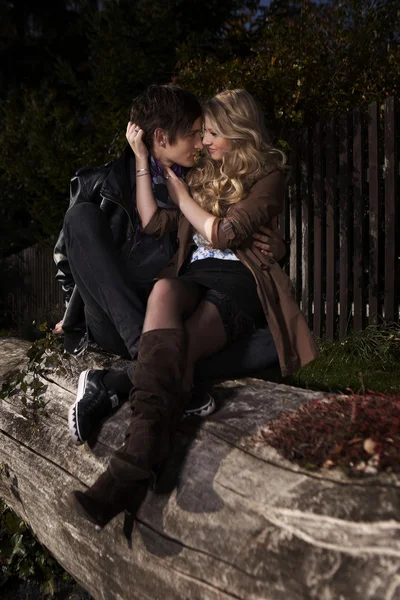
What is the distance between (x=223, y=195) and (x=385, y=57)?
4690 millimetres

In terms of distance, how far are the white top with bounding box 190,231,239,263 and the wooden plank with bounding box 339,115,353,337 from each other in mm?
3192

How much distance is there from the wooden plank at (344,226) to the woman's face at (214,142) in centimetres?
320

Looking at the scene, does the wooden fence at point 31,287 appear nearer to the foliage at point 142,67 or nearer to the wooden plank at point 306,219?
the foliage at point 142,67

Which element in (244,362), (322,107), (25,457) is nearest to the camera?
(244,362)

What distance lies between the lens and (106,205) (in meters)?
3.30

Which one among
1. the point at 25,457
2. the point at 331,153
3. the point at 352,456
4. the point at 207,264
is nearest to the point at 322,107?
the point at 331,153

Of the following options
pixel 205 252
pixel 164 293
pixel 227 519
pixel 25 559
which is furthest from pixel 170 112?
pixel 25 559

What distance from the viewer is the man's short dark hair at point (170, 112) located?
3209mm

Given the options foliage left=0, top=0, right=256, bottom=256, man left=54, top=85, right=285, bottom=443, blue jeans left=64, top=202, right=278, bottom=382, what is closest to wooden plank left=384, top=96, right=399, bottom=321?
man left=54, top=85, right=285, bottom=443

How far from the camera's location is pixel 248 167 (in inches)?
116

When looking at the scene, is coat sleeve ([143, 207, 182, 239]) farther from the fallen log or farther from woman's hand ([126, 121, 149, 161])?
the fallen log

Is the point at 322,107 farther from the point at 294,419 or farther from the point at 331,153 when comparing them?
the point at 294,419

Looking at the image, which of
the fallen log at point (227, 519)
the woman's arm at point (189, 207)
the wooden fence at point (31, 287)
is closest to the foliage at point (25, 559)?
the fallen log at point (227, 519)

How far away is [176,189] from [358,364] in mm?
2847
